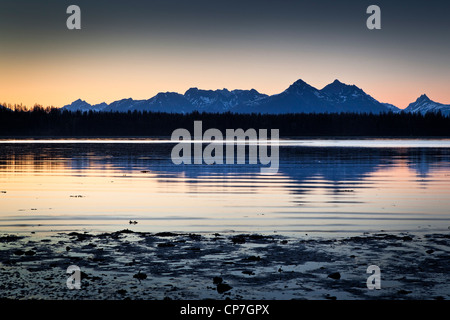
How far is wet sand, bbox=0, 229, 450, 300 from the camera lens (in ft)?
35.8

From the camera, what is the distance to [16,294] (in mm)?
10656

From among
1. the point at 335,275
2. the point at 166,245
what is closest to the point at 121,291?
the point at 166,245

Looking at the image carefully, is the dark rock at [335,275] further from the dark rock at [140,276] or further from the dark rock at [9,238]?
the dark rock at [9,238]

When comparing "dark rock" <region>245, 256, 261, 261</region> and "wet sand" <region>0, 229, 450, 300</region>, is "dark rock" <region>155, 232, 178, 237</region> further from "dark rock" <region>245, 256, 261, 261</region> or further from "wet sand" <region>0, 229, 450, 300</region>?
"dark rock" <region>245, 256, 261, 261</region>

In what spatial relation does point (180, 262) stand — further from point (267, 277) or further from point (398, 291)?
point (398, 291)

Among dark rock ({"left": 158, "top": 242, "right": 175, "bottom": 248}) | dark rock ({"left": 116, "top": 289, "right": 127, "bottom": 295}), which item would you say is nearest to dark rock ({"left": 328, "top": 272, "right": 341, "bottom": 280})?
dark rock ({"left": 116, "top": 289, "right": 127, "bottom": 295})

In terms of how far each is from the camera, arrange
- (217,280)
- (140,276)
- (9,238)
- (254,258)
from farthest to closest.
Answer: (9,238), (254,258), (140,276), (217,280)

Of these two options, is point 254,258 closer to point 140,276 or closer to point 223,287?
point 223,287

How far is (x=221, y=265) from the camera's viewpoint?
13.2 metres

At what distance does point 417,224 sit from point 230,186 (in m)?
15.8

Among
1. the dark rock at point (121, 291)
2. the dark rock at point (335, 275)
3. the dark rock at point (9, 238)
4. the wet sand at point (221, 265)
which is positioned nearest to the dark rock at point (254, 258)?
the wet sand at point (221, 265)

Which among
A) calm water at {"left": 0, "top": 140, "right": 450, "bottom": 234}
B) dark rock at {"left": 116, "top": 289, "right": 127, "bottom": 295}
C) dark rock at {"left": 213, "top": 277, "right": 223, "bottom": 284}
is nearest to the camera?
dark rock at {"left": 116, "top": 289, "right": 127, "bottom": 295}

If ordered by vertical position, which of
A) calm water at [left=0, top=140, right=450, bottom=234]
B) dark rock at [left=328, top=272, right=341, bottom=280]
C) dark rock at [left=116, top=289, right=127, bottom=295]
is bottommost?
dark rock at [left=116, top=289, right=127, bottom=295]
